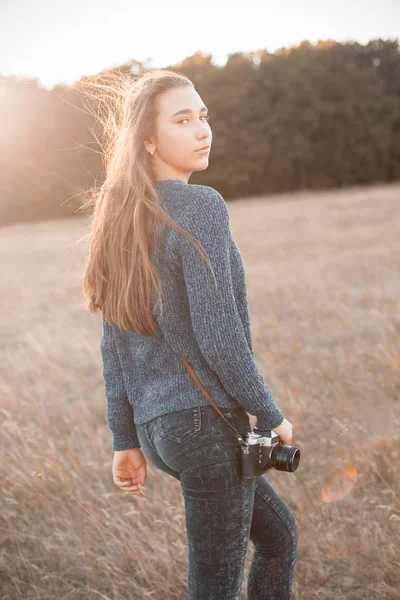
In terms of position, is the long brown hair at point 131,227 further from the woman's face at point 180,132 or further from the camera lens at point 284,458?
the camera lens at point 284,458

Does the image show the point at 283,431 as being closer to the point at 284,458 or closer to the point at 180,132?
the point at 284,458

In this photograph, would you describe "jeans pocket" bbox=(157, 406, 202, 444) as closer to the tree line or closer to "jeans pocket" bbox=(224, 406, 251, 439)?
"jeans pocket" bbox=(224, 406, 251, 439)

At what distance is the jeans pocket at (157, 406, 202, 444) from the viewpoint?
1646 mm

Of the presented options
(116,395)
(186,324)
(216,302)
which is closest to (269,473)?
(116,395)

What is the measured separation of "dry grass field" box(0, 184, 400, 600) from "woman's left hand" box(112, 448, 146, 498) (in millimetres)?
743

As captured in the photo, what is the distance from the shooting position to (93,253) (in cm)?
192

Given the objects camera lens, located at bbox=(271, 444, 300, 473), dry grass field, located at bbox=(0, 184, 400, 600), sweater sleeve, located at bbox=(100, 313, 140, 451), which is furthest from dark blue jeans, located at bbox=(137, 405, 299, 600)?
dry grass field, located at bbox=(0, 184, 400, 600)

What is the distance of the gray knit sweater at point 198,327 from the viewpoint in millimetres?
1601

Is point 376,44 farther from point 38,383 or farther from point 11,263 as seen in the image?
point 38,383

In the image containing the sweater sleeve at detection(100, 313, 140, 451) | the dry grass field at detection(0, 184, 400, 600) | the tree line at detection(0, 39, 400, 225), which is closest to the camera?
the sweater sleeve at detection(100, 313, 140, 451)

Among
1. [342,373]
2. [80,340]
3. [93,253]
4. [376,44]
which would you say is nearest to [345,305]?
[342,373]

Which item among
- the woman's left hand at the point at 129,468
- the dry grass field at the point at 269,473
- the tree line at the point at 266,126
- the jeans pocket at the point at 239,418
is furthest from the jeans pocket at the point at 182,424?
the tree line at the point at 266,126

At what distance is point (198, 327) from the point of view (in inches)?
63.6

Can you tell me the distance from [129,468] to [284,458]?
0.67 meters
